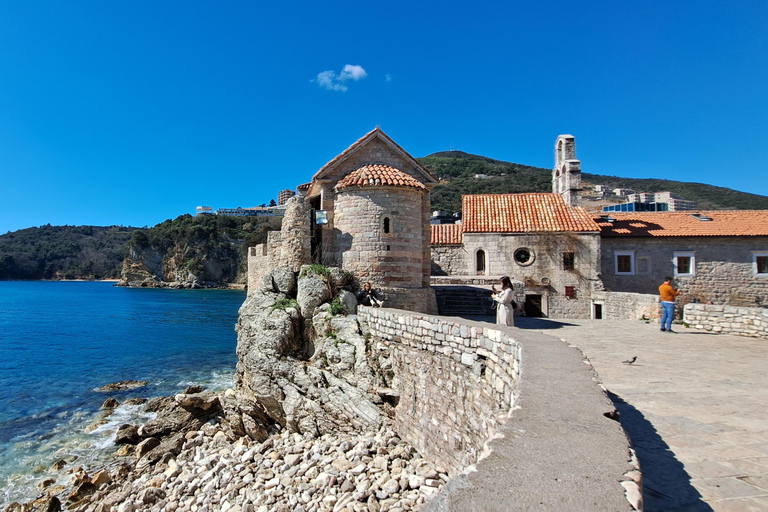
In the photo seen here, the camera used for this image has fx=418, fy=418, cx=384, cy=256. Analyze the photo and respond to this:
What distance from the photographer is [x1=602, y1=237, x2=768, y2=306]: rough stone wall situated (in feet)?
65.5

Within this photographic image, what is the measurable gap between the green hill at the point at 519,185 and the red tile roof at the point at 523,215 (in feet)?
114

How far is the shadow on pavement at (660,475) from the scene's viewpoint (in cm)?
308

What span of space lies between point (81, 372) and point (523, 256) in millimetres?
22435

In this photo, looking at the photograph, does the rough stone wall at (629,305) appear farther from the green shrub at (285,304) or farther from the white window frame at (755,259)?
the green shrub at (285,304)

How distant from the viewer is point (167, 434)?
43.3 ft

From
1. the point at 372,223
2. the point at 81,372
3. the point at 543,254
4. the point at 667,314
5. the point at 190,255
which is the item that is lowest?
the point at 81,372

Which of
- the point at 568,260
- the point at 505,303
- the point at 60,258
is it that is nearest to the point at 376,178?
the point at 505,303

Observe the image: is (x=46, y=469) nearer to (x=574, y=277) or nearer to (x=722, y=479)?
(x=722, y=479)

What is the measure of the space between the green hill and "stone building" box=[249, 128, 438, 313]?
44.1 m

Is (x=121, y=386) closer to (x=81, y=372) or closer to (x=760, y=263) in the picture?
(x=81, y=372)

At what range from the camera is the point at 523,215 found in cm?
2059

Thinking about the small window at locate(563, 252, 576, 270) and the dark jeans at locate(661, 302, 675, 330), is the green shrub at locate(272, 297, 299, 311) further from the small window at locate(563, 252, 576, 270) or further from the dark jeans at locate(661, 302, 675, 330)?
the small window at locate(563, 252, 576, 270)

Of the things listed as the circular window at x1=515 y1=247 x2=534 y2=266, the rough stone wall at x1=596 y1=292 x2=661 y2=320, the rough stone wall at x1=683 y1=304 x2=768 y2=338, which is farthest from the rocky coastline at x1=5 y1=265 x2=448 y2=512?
the circular window at x1=515 y1=247 x2=534 y2=266

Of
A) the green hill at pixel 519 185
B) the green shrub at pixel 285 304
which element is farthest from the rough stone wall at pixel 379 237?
the green hill at pixel 519 185
